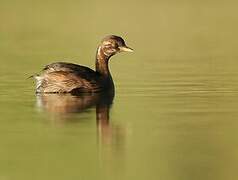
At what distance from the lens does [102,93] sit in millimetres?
20781

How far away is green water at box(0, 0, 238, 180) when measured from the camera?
44.0 feet

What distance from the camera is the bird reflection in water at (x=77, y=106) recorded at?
1648cm

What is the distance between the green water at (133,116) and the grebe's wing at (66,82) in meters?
0.35

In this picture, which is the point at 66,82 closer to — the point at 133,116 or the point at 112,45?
the point at 112,45

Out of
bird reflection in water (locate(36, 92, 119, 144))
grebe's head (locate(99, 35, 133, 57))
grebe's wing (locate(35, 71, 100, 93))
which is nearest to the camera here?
bird reflection in water (locate(36, 92, 119, 144))

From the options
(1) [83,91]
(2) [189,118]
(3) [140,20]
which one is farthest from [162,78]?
(3) [140,20]

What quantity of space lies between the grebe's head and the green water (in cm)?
74

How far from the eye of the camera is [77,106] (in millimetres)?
18891

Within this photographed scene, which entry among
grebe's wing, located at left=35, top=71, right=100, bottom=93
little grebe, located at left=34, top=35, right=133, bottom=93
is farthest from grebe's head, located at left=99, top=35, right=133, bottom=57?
grebe's wing, located at left=35, top=71, right=100, bottom=93

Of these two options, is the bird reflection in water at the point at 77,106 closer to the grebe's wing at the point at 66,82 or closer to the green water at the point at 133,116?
the green water at the point at 133,116

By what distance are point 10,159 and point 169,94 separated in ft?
22.2

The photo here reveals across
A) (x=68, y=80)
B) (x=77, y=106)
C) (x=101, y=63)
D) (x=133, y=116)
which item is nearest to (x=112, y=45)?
(x=101, y=63)

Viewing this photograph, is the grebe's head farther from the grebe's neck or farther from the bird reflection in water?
the bird reflection in water

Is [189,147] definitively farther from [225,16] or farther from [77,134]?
[225,16]
